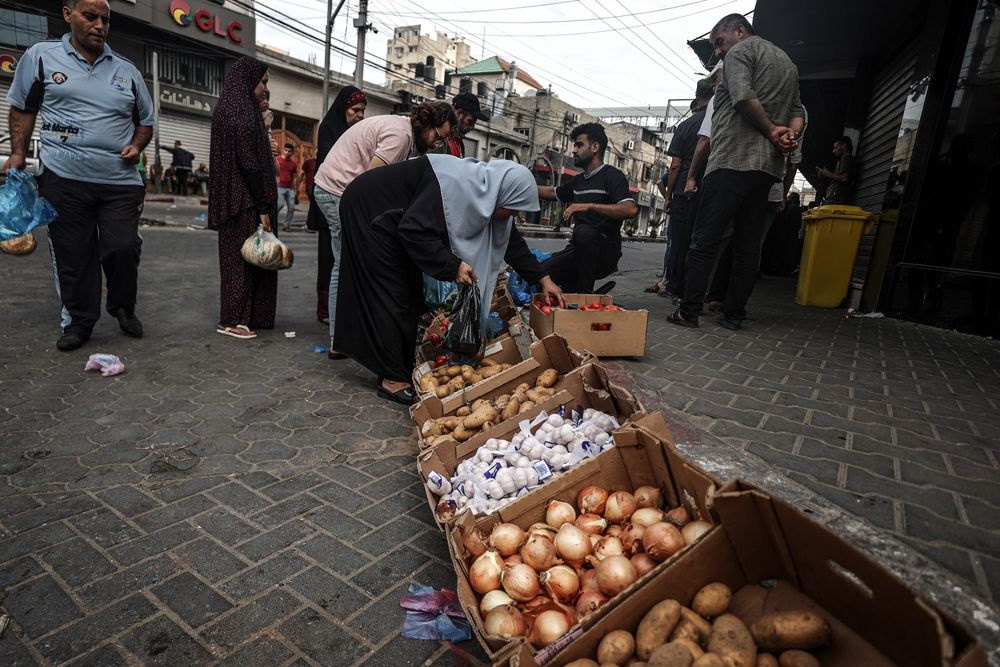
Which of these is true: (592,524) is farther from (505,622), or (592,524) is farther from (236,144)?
(236,144)

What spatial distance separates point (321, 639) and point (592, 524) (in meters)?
0.90

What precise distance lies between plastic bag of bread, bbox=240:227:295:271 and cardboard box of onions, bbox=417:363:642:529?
8.53 feet

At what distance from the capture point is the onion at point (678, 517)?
176cm

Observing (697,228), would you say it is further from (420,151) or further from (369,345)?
(369,345)

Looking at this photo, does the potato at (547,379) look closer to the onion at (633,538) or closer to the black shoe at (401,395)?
the black shoe at (401,395)

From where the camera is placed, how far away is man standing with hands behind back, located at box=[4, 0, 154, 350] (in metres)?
3.72

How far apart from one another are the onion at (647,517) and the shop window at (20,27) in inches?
1064

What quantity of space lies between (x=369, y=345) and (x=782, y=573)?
8.93 feet

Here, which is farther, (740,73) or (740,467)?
(740,73)

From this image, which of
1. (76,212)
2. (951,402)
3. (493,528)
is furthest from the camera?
(76,212)

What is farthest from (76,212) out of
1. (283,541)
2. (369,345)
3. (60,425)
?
(283,541)

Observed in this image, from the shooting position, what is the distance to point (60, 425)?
2871 mm

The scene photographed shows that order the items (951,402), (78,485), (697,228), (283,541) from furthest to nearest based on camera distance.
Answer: (697,228), (951,402), (78,485), (283,541)

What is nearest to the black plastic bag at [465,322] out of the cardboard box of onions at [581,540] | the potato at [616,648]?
the cardboard box of onions at [581,540]
